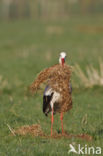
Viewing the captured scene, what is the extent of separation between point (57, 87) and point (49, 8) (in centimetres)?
16972

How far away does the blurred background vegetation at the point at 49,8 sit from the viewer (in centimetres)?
16225

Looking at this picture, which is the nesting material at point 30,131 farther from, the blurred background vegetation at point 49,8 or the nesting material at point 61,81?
the blurred background vegetation at point 49,8

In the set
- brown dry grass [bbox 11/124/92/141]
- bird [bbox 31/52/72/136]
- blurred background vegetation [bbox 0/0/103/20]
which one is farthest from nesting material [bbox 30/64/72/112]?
blurred background vegetation [bbox 0/0/103/20]

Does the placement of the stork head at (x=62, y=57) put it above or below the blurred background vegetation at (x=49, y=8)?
below

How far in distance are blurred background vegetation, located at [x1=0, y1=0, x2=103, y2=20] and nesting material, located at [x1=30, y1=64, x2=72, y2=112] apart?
14837cm

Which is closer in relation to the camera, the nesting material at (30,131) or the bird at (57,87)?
the bird at (57,87)

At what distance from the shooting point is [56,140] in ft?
29.8

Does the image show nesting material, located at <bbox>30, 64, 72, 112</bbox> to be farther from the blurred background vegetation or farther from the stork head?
the blurred background vegetation

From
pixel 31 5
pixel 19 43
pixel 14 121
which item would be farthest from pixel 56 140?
pixel 31 5

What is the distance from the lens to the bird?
933 cm

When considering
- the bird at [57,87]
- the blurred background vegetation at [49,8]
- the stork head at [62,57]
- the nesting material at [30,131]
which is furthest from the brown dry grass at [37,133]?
the blurred background vegetation at [49,8]

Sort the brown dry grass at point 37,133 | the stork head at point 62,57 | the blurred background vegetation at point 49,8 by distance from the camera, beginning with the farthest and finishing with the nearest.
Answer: the blurred background vegetation at point 49,8 → the brown dry grass at point 37,133 → the stork head at point 62,57

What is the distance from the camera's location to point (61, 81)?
9.44m

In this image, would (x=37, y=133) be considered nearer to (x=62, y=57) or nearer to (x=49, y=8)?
(x=62, y=57)
